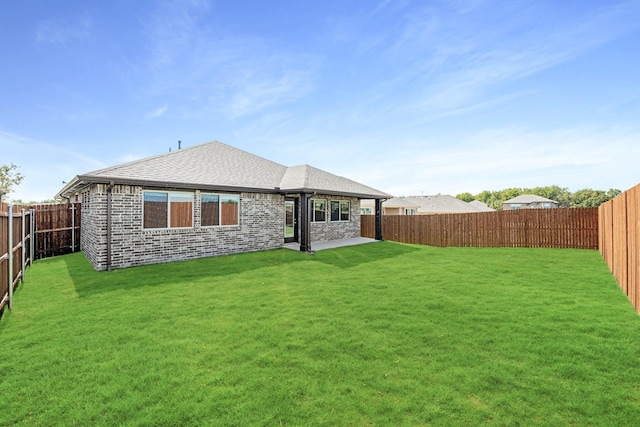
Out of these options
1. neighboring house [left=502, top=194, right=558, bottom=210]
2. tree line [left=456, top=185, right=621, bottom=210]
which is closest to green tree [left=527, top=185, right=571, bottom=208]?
Result: tree line [left=456, top=185, right=621, bottom=210]

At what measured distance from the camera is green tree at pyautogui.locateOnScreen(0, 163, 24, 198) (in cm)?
3525

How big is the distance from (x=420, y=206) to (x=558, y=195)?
72.0m

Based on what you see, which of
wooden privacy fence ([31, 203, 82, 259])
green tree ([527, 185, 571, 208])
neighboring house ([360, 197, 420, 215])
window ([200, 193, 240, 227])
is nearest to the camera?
window ([200, 193, 240, 227])

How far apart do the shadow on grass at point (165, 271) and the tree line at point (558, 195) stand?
251 feet

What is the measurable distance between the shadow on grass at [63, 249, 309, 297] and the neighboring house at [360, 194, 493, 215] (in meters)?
28.0

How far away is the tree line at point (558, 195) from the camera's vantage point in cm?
7194

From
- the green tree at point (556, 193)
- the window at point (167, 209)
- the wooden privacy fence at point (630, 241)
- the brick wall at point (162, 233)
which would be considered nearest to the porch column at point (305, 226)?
the brick wall at point (162, 233)

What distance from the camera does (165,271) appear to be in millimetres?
9094

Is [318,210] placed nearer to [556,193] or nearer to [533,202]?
[533,202]

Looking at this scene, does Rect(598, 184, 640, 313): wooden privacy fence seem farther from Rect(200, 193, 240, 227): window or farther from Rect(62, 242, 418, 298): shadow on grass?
Rect(200, 193, 240, 227): window

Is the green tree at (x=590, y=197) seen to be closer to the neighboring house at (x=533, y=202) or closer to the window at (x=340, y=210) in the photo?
the neighboring house at (x=533, y=202)

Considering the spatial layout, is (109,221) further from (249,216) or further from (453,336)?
(453,336)

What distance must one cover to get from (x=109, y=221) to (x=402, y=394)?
10.1 meters

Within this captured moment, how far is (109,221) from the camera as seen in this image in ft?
30.3
